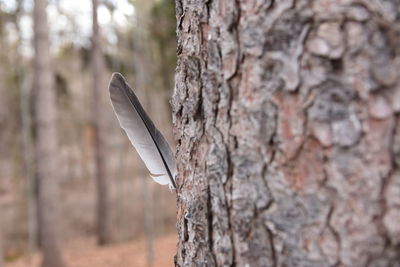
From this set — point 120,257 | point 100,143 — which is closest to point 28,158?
point 100,143

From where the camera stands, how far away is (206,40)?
99 centimetres

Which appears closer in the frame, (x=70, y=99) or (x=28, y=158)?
(x=28, y=158)

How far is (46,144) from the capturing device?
8.99m

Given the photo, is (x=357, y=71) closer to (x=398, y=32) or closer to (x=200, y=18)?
(x=398, y=32)

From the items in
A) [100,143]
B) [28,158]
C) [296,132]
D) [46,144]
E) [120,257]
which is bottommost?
[120,257]

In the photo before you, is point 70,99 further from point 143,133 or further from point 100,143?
point 143,133

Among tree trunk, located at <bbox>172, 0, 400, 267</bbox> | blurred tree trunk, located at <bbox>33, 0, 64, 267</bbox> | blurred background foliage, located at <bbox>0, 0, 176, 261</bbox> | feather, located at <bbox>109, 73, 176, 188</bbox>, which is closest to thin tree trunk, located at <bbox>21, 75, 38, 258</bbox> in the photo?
blurred background foliage, located at <bbox>0, 0, 176, 261</bbox>

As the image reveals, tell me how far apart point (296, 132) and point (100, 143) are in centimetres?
A: 1241

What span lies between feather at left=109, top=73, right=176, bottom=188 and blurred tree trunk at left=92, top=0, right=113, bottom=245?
36.6 feet

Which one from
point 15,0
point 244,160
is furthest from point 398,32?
point 15,0

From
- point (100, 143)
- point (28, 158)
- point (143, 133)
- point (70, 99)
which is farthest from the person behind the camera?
point (70, 99)

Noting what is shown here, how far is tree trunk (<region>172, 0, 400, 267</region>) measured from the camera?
777 millimetres

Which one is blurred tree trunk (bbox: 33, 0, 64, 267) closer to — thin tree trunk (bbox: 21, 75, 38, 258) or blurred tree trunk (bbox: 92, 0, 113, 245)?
thin tree trunk (bbox: 21, 75, 38, 258)

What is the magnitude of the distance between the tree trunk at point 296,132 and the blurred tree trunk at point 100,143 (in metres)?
11.5
